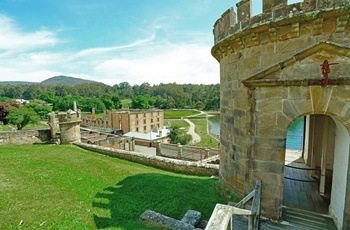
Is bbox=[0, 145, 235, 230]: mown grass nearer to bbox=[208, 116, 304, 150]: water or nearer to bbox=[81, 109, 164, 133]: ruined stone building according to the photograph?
bbox=[208, 116, 304, 150]: water

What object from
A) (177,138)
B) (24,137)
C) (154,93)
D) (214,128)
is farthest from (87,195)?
(154,93)

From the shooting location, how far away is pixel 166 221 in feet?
16.5

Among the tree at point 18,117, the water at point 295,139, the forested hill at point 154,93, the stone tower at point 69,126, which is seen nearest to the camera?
the water at point 295,139

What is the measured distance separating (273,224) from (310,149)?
14.6 feet

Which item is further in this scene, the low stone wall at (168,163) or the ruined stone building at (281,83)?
the low stone wall at (168,163)

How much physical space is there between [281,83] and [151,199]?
16.4ft

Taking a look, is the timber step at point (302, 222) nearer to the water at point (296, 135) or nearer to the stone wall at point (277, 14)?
the stone wall at point (277, 14)

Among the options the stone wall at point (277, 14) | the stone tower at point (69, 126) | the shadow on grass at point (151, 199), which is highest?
the stone wall at point (277, 14)

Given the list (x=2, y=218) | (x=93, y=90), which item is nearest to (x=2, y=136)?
(x=2, y=218)

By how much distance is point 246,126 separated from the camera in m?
5.09

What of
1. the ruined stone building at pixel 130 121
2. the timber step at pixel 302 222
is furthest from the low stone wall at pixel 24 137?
the ruined stone building at pixel 130 121

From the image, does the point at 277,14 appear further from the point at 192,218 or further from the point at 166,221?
the point at 166,221

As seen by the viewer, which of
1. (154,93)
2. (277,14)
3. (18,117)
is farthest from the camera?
(154,93)

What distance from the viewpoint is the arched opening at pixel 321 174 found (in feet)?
14.6
